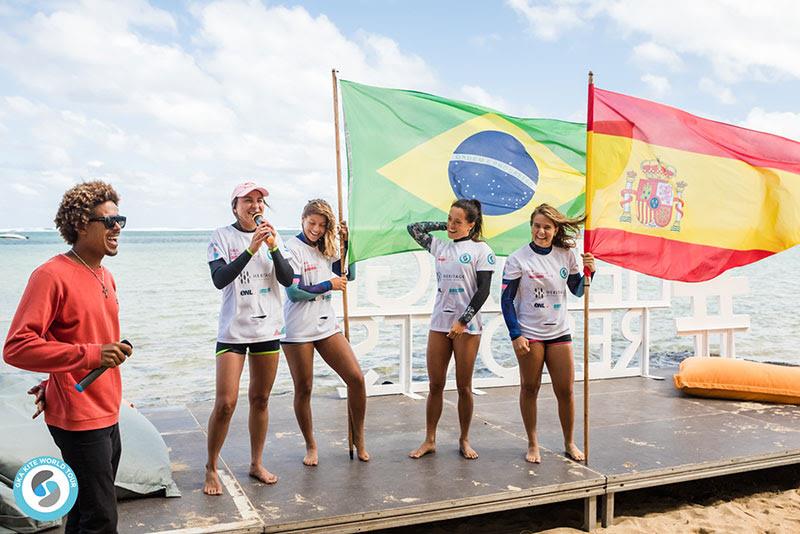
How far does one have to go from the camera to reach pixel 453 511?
190 inches

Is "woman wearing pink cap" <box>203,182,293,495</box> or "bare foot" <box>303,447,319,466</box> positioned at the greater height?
"woman wearing pink cap" <box>203,182,293,495</box>

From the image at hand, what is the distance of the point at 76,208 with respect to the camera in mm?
3283

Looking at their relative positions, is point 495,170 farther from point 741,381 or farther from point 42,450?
point 42,450

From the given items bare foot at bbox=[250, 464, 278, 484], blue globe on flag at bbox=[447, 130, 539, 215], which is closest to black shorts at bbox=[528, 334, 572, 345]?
blue globe on flag at bbox=[447, 130, 539, 215]

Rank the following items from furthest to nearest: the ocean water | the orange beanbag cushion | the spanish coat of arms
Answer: the ocean water → the orange beanbag cushion → the spanish coat of arms

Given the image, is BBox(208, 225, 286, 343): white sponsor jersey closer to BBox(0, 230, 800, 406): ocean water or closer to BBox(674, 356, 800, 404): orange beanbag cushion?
BBox(0, 230, 800, 406): ocean water

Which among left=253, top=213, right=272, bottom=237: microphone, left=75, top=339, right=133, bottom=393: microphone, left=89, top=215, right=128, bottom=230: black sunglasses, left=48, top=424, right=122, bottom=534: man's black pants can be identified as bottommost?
left=48, top=424, right=122, bottom=534: man's black pants

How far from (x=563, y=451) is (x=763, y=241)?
239 centimetres

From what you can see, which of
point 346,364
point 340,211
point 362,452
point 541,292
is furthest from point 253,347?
point 541,292

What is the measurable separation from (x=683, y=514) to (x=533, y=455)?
1.20 metres

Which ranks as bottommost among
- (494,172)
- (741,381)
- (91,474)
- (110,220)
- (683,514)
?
(683,514)

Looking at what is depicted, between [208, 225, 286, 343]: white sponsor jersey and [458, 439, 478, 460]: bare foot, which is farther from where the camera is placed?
[458, 439, 478, 460]: bare foot

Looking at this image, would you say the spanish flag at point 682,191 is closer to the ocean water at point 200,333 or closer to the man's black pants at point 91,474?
the ocean water at point 200,333

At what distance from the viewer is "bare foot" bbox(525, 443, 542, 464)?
18.5 feet
